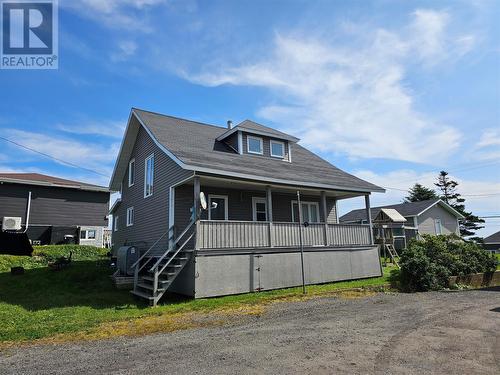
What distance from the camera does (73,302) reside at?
10281 mm

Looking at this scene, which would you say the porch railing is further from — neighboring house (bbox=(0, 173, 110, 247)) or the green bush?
neighboring house (bbox=(0, 173, 110, 247))

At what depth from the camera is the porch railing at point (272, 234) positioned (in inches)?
451

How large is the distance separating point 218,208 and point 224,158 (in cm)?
219

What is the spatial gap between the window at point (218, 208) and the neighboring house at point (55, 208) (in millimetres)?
15132

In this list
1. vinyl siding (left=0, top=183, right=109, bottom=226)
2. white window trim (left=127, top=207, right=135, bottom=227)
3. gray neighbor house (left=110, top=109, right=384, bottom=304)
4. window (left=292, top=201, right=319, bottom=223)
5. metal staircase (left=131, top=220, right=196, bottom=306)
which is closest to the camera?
metal staircase (left=131, top=220, right=196, bottom=306)

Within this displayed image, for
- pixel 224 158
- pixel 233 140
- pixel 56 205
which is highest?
pixel 233 140

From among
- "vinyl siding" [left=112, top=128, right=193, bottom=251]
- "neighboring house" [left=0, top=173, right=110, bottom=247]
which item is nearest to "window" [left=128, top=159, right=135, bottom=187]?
"vinyl siding" [left=112, top=128, right=193, bottom=251]

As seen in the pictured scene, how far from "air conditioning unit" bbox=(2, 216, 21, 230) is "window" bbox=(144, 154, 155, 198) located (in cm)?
1131

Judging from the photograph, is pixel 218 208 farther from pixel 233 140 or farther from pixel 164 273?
pixel 164 273

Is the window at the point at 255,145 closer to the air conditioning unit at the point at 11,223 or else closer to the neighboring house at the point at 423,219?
the air conditioning unit at the point at 11,223

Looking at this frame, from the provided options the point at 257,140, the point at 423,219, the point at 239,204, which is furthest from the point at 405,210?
the point at 239,204

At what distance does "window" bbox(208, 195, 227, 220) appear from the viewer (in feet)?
47.2

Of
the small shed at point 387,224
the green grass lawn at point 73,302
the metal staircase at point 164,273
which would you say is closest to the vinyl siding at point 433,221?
the small shed at point 387,224

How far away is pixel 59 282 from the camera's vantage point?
13227 mm
